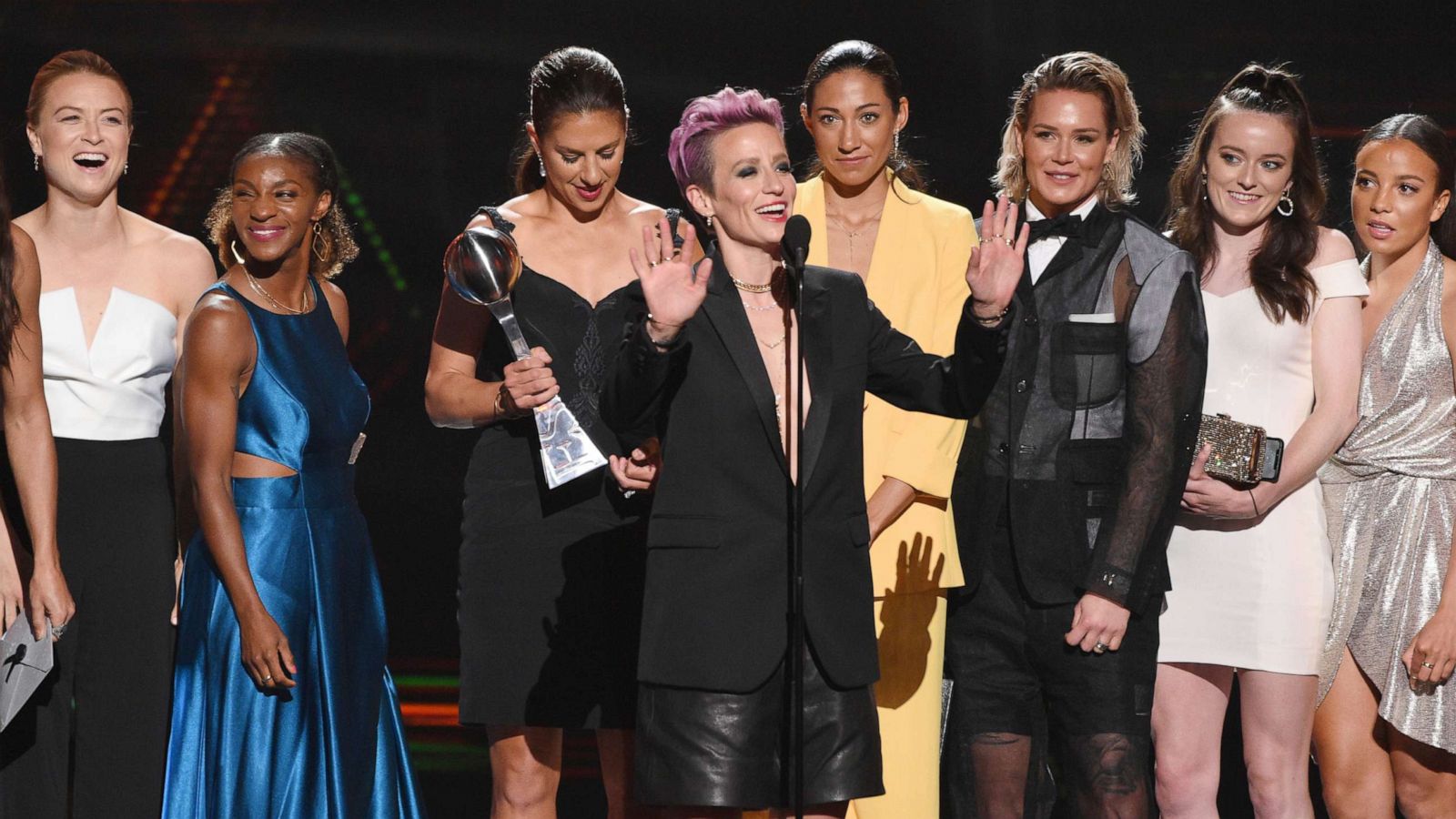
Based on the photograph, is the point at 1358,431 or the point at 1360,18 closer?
the point at 1358,431

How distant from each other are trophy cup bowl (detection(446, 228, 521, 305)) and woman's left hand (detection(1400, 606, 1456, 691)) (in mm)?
1991

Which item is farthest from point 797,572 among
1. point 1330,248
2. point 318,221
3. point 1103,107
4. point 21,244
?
point 21,244

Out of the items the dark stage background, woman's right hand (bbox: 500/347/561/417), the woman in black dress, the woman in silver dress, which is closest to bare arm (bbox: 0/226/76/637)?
the woman in black dress

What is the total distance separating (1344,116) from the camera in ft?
15.9

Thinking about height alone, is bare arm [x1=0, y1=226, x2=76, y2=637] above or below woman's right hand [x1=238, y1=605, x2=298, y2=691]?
above

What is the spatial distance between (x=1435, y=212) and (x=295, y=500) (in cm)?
245

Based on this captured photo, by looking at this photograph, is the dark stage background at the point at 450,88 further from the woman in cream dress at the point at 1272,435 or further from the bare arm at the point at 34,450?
the bare arm at the point at 34,450

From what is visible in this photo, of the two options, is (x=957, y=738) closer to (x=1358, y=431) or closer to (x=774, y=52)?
(x=1358, y=431)

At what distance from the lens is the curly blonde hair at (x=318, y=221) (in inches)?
126

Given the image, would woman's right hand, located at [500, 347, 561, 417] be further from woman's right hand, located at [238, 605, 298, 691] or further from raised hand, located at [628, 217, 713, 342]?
woman's right hand, located at [238, 605, 298, 691]

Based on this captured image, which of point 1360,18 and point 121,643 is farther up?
point 1360,18

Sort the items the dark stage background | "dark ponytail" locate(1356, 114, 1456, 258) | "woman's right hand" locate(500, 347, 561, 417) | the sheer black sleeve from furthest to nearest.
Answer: the dark stage background, "dark ponytail" locate(1356, 114, 1456, 258), the sheer black sleeve, "woman's right hand" locate(500, 347, 561, 417)

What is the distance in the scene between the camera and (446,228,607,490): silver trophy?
293cm

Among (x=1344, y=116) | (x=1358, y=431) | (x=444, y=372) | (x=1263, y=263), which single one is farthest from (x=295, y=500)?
(x=1344, y=116)
